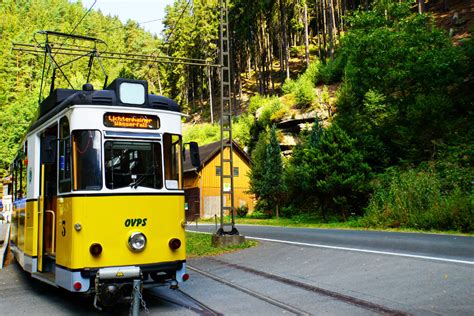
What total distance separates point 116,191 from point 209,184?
140 ft

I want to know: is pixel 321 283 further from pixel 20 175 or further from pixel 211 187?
pixel 211 187

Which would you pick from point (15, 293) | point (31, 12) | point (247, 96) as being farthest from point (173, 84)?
point (15, 293)

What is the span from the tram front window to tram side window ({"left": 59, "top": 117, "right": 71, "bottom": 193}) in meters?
0.72

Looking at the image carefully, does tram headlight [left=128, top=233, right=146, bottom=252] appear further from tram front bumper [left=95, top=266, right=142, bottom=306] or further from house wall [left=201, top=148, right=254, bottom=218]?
house wall [left=201, top=148, right=254, bottom=218]

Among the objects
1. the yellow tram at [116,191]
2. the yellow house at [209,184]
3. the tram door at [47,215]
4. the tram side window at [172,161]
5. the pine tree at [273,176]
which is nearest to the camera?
the yellow tram at [116,191]

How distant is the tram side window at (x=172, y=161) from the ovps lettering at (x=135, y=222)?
2.36 feet

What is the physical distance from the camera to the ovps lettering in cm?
714

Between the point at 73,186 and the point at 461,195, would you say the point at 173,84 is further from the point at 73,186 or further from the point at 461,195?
the point at 73,186

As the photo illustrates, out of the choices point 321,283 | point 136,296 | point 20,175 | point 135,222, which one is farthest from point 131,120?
point 20,175

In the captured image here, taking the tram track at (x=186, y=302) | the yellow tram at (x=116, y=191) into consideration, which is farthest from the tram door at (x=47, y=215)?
the tram track at (x=186, y=302)

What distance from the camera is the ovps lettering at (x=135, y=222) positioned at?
23.4 feet

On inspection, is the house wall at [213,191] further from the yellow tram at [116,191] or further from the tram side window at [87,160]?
the tram side window at [87,160]

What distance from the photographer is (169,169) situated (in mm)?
7738

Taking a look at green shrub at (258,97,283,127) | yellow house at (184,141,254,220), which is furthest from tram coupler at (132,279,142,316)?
yellow house at (184,141,254,220)
